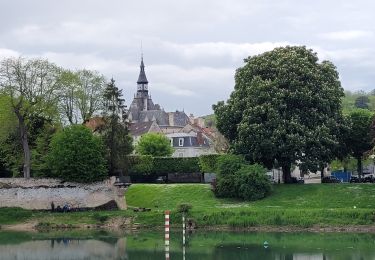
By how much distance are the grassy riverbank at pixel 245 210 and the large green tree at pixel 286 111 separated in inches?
139

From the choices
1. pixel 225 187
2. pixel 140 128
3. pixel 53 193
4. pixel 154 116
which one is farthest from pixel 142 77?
pixel 53 193

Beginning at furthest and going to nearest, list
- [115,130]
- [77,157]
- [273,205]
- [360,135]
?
1. [360,135]
2. [115,130]
3. [77,157]
4. [273,205]

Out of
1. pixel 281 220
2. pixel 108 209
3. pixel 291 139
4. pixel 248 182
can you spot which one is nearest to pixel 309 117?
pixel 291 139

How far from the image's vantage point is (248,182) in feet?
201

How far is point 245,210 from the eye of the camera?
5581 centimetres

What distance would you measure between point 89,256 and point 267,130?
25696 millimetres

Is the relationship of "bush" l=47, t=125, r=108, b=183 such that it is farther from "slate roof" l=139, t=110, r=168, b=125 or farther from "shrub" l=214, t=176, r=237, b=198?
"slate roof" l=139, t=110, r=168, b=125

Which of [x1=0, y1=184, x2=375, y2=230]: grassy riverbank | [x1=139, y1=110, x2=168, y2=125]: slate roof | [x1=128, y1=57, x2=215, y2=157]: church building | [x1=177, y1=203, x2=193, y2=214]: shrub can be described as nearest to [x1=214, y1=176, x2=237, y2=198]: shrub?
[x1=0, y1=184, x2=375, y2=230]: grassy riverbank

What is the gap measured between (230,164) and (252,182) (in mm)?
2877

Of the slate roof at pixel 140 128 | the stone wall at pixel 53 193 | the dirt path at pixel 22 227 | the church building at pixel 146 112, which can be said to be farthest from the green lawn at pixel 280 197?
the church building at pixel 146 112

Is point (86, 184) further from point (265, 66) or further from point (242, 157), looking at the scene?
point (265, 66)

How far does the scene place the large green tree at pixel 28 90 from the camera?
6469 centimetres

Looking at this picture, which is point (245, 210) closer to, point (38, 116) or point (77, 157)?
point (77, 157)

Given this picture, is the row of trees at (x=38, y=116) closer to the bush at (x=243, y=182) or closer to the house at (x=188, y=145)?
the bush at (x=243, y=182)
